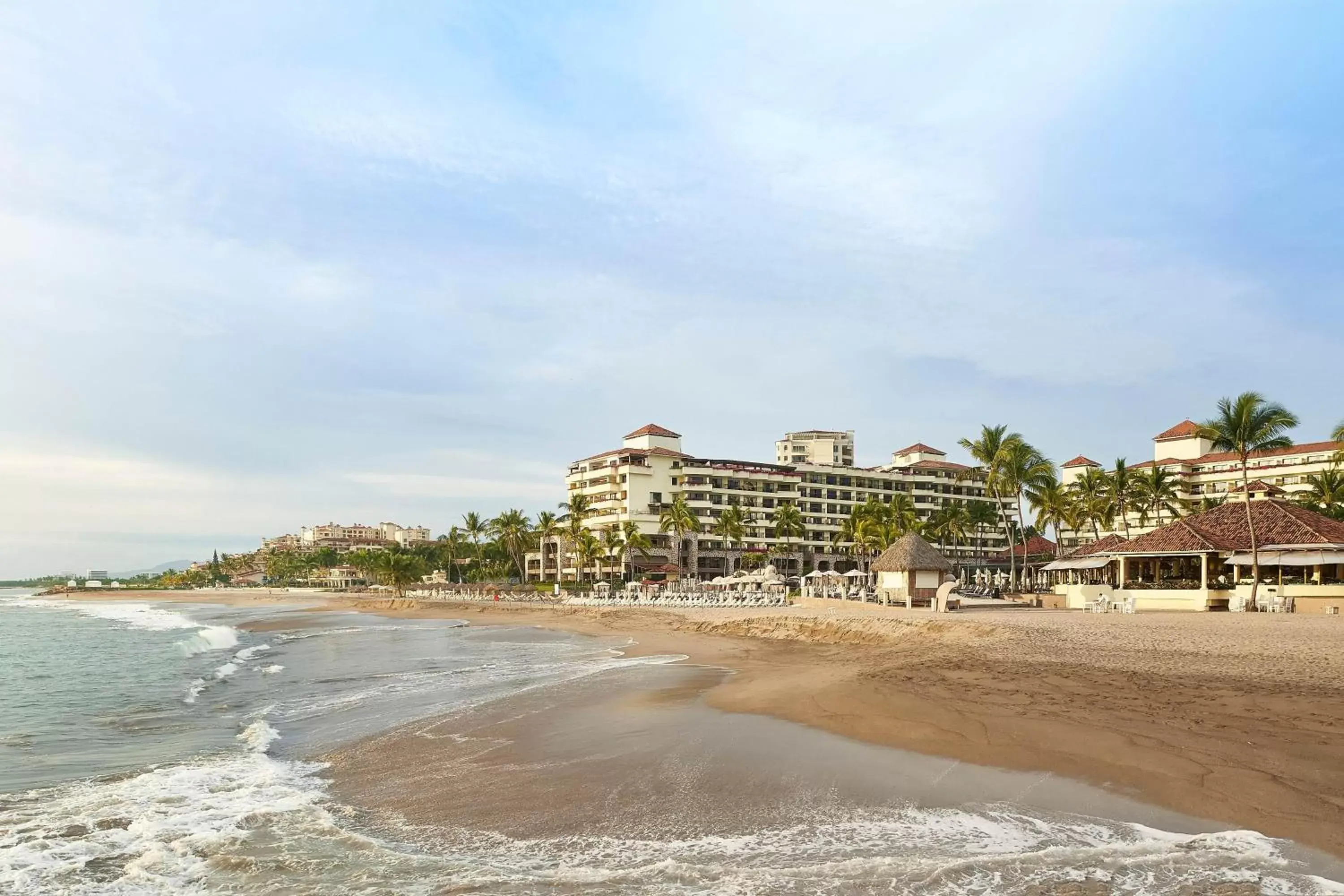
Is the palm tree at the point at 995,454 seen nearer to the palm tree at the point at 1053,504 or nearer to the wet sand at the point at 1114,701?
the palm tree at the point at 1053,504

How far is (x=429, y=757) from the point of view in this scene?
461 inches

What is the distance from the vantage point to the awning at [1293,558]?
3331 cm

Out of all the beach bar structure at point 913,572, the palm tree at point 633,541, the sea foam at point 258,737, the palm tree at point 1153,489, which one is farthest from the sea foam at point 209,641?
the palm tree at point 1153,489

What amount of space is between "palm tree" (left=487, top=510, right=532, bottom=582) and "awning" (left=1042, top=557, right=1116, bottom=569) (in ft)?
203

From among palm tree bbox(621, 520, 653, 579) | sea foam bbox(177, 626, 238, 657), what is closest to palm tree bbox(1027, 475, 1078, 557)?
palm tree bbox(621, 520, 653, 579)

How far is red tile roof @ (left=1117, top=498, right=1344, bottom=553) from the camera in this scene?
35500 mm

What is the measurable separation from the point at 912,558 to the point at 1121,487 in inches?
1288

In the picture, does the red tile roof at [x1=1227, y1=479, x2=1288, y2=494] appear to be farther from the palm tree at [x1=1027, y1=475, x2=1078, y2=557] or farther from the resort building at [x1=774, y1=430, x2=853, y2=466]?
the resort building at [x1=774, y1=430, x2=853, y2=466]

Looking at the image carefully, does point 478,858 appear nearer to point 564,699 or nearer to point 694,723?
point 694,723

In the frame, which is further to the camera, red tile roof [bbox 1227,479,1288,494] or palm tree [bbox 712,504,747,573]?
palm tree [bbox 712,504,747,573]

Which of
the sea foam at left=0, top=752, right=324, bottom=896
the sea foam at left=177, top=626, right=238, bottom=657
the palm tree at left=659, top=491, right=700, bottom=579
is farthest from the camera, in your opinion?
the palm tree at left=659, top=491, right=700, bottom=579

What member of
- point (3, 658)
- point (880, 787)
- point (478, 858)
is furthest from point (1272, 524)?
point (3, 658)

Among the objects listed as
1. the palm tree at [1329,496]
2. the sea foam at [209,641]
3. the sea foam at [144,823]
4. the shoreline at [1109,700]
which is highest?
the palm tree at [1329,496]

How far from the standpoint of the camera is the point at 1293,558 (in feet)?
112
